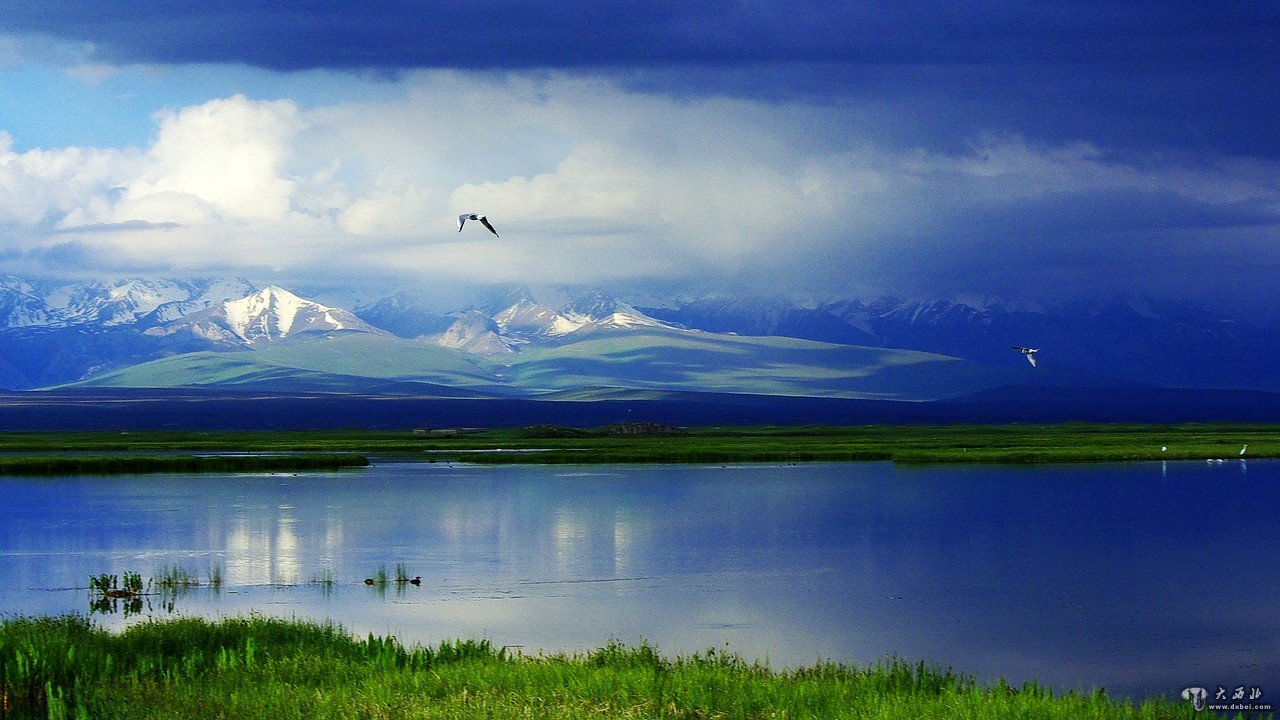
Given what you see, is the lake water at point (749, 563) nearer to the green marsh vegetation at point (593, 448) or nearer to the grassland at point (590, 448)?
the green marsh vegetation at point (593, 448)

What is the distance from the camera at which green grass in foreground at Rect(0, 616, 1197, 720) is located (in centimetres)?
1898

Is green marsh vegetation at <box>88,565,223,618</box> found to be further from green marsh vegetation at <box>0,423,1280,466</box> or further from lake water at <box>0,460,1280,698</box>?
green marsh vegetation at <box>0,423,1280,466</box>

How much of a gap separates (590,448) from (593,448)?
0.73 ft

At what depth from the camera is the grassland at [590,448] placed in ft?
287

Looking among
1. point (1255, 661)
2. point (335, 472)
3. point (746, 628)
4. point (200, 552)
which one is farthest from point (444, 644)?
point (335, 472)

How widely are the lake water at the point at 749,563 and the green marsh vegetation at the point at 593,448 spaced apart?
15.3 metres

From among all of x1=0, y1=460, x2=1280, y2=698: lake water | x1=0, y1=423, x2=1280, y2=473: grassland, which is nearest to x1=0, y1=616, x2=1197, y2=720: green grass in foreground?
x1=0, y1=460, x2=1280, y2=698: lake water

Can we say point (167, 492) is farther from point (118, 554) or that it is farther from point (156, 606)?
point (156, 606)

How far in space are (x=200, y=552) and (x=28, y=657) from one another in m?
22.2
